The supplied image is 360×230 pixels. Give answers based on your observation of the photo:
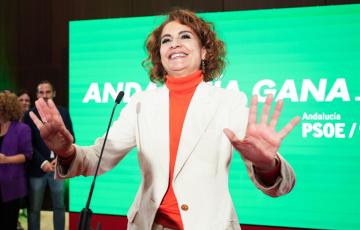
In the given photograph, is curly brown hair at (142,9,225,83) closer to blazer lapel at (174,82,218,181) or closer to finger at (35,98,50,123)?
blazer lapel at (174,82,218,181)

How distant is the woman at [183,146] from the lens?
52.2 inches

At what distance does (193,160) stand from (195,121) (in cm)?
13

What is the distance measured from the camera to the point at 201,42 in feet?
5.63

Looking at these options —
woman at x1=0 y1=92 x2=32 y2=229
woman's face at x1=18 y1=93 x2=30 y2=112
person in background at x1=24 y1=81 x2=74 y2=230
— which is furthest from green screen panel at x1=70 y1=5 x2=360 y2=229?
woman's face at x1=18 y1=93 x2=30 y2=112

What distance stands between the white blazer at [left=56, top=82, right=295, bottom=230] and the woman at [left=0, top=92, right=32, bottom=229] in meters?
2.12

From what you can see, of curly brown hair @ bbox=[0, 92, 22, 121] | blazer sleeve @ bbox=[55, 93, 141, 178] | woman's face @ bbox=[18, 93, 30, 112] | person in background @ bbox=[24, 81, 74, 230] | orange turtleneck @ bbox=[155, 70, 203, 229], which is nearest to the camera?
orange turtleneck @ bbox=[155, 70, 203, 229]

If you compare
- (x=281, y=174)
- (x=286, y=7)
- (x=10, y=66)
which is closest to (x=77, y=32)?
(x=10, y=66)

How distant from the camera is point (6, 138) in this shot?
3.53 metres

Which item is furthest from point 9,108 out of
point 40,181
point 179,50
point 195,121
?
point 195,121

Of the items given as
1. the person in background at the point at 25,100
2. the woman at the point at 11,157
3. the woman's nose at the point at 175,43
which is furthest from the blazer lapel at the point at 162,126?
the person in background at the point at 25,100

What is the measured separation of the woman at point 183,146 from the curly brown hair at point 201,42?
0.02 m

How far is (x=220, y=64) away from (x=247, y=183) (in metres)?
2.03

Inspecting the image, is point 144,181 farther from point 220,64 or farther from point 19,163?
point 19,163

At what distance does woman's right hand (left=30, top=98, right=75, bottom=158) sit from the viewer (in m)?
1.40
